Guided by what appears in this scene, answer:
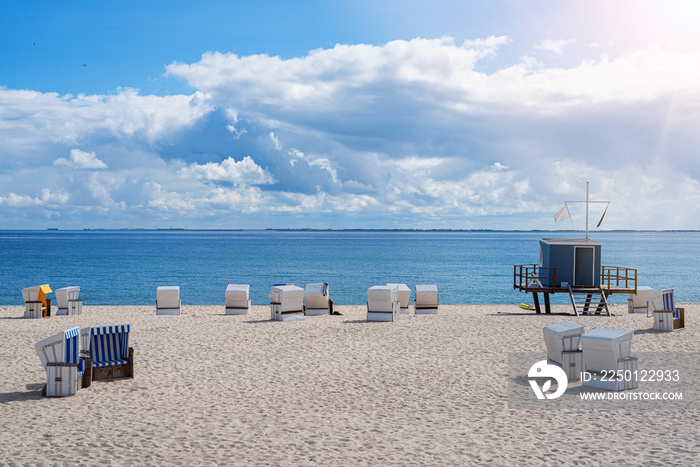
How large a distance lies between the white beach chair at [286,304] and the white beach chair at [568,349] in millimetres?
10806

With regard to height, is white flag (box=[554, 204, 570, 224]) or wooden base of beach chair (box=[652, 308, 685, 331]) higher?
white flag (box=[554, 204, 570, 224])

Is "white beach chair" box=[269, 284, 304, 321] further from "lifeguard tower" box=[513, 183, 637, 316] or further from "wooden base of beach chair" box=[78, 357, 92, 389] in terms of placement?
"lifeguard tower" box=[513, 183, 637, 316]

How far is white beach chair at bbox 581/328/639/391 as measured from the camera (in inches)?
405

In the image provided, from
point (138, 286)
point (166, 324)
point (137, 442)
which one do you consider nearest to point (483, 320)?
point (166, 324)

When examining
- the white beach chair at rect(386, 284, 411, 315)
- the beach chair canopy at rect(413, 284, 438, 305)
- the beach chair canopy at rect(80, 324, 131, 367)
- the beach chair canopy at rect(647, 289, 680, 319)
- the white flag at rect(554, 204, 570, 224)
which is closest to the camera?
the beach chair canopy at rect(80, 324, 131, 367)

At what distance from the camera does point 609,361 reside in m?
10.4

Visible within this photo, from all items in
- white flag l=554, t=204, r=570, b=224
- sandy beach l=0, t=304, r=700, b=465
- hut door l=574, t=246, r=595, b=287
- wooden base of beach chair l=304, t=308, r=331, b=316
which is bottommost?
wooden base of beach chair l=304, t=308, r=331, b=316

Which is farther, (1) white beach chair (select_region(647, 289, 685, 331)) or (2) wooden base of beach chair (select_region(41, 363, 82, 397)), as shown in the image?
(1) white beach chair (select_region(647, 289, 685, 331))

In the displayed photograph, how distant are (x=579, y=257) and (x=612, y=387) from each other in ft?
54.2

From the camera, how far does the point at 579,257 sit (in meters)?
25.7

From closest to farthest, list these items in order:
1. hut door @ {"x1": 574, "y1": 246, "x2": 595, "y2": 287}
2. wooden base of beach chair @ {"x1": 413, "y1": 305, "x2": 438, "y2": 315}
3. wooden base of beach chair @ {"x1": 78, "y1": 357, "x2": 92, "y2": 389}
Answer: wooden base of beach chair @ {"x1": 78, "y1": 357, "x2": 92, "y2": 389}
wooden base of beach chair @ {"x1": 413, "y1": 305, "x2": 438, "y2": 315}
hut door @ {"x1": 574, "y1": 246, "x2": 595, "y2": 287}

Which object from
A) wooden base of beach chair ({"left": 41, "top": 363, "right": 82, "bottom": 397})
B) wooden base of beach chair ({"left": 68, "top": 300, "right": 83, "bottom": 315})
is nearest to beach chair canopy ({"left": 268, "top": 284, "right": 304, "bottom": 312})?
wooden base of beach chair ({"left": 68, "top": 300, "right": 83, "bottom": 315})

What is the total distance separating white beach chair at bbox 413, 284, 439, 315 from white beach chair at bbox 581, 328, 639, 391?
39.4 ft

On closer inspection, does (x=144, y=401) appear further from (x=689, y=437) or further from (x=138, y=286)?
(x=138, y=286)
